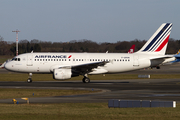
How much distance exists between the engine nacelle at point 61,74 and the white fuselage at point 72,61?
2173 mm

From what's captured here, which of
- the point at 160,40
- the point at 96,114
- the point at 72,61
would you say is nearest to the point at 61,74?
the point at 72,61

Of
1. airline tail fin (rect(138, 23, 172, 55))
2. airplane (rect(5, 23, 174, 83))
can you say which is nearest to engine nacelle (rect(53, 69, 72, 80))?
airplane (rect(5, 23, 174, 83))

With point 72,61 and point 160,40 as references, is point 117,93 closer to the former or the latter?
point 72,61

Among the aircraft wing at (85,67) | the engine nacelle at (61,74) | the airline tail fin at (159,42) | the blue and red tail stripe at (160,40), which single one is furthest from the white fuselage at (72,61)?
the engine nacelle at (61,74)

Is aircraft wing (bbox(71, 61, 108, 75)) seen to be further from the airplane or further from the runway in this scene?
the runway

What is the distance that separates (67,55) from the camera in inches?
1668

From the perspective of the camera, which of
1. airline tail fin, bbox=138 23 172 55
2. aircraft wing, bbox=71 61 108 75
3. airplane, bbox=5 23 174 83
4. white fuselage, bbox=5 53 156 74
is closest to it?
aircraft wing, bbox=71 61 108 75

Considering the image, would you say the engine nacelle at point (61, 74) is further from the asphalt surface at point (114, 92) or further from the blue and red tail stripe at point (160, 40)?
the blue and red tail stripe at point (160, 40)

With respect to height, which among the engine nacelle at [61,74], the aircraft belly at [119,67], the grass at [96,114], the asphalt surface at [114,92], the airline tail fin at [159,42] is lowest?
the asphalt surface at [114,92]

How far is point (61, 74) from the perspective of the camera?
3922cm

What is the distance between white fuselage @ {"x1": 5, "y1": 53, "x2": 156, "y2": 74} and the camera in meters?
41.7

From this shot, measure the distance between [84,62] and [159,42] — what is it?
11.8 meters

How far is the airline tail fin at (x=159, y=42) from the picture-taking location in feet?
145

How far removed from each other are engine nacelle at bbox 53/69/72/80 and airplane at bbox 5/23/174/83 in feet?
0.66
